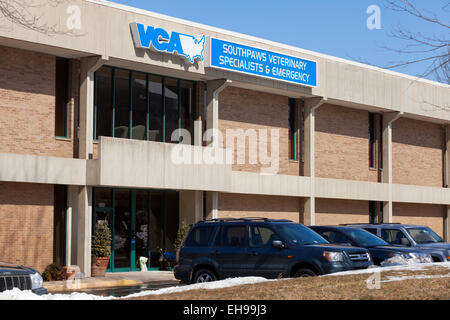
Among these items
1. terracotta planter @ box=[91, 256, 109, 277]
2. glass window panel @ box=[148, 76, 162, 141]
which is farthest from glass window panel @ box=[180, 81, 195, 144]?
terracotta planter @ box=[91, 256, 109, 277]

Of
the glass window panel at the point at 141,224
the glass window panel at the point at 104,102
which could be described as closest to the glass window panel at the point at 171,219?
the glass window panel at the point at 141,224

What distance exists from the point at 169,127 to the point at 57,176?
6412 mm

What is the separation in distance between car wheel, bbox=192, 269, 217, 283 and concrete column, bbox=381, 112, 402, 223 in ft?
79.1

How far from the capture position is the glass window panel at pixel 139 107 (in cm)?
3042

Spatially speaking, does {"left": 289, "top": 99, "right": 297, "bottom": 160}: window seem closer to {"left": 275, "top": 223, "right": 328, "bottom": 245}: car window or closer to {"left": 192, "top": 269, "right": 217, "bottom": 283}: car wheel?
{"left": 275, "top": 223, "right": 328, "bottom": 245}: car window

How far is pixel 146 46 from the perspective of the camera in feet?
94.6

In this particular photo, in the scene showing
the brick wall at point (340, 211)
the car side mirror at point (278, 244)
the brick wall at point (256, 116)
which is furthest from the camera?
the brick wall at point (340, 211)

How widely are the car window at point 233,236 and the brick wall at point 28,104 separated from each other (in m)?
10.6

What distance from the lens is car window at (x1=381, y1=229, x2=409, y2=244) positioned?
77.5 feet

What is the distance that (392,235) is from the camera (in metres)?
23.8

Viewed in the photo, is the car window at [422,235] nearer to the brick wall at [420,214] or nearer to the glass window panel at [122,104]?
the glass window panel at [122,104]

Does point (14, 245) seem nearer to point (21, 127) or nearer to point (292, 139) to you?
point (21, 127)

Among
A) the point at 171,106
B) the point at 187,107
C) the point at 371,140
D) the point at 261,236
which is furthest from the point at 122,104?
the point at 371,140
